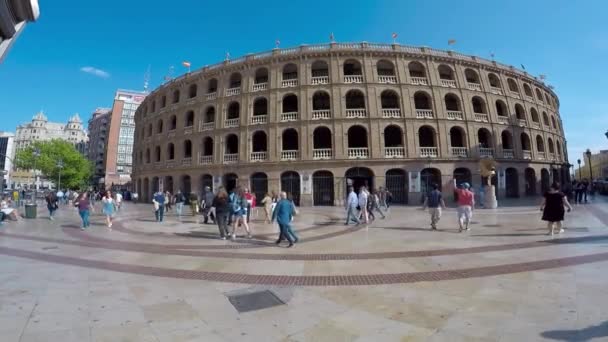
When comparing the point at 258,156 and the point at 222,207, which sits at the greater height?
the point at 258,156

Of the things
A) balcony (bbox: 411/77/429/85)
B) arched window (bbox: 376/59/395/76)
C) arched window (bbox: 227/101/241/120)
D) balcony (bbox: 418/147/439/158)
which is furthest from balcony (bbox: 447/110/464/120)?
arched window (bbox: 227/101/241/120)

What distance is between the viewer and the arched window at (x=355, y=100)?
88.4 ft

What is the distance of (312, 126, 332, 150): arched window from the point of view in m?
27.5

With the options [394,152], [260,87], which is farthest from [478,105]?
[260,87]

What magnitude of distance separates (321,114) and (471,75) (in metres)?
16.9

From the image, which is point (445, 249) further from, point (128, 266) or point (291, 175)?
point (291, 175)

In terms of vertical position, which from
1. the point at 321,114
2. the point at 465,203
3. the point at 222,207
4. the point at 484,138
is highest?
the point at 321,114

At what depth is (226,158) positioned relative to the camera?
27359 mm

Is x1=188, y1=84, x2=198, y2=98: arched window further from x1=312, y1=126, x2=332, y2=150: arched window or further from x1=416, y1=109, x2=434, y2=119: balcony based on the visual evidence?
x1=416, y1=109, x2=434, y2=119: balcony

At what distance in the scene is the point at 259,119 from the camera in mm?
26750

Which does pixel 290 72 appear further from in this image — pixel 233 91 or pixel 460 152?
pixel 460 152

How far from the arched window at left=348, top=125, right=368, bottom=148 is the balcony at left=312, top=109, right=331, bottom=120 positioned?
9.68 feet

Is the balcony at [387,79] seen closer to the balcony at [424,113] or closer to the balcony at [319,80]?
the balcony at [424,113]

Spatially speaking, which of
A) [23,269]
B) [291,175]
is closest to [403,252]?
[23,269]
